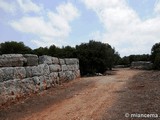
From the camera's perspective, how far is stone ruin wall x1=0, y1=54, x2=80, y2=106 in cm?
982

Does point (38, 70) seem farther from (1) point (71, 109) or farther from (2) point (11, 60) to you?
(1) point (71, 109)

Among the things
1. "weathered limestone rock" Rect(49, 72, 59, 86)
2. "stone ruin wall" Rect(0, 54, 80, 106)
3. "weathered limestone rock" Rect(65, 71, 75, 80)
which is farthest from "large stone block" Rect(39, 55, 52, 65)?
"weathered limestone rock" Rect(65, 71, 75, 80)

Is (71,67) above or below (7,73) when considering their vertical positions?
above

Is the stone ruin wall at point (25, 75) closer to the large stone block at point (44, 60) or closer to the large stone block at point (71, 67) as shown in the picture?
the large stone block at point (44, 60)

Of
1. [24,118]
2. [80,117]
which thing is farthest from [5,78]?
[80,117]

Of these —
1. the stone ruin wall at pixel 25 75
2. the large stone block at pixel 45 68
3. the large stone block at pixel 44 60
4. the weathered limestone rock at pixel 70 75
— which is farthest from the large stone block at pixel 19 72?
the weathered limestone rock at pixel 70 75

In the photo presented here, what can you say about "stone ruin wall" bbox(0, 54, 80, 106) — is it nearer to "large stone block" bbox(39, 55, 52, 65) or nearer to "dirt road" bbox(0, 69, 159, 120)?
"large stone block" bbox(39, 55, 52, 65)

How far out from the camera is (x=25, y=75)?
Answer: 11297mm

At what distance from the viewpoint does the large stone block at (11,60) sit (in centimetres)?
1020

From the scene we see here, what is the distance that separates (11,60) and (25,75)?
1019 millimetres

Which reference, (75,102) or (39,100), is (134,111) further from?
(39,100)

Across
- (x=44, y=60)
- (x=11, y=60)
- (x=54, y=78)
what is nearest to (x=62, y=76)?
(x=54, y=78)

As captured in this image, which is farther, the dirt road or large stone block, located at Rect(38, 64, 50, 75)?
large stone block, located at Rect(38, 64, 50, 75)

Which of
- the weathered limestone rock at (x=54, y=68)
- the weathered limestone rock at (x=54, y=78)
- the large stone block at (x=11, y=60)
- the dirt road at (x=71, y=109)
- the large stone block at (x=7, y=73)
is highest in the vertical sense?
the large stone block at (x=11, y=60)
